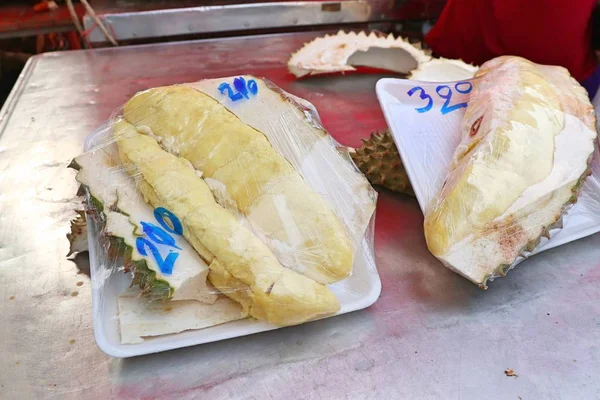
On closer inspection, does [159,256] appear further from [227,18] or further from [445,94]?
[227,18]

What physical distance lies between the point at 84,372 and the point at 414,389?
0.56 metres

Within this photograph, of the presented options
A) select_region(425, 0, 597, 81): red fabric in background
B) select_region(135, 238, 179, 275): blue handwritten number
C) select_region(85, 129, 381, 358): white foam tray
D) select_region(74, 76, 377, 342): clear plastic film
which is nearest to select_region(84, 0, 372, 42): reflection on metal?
select_region(425, 0, 597, 81): red fabric in background

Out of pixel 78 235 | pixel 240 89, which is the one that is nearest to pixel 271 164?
pixel 240 89

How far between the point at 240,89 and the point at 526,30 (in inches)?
37.8

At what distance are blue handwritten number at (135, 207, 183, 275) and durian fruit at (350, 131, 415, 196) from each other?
20.3 inches

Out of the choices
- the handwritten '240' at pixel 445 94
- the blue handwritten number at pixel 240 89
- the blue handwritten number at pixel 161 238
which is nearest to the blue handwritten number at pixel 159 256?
the blue handwritten number at pixel 161 238

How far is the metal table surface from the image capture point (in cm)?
79

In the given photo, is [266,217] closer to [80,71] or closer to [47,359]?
[47,359]

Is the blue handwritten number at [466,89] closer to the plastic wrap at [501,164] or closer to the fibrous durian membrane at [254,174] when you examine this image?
the plastic wrap at [501,164]

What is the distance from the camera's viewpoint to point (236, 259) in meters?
0.78

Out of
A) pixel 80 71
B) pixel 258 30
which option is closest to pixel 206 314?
pixel 80 71

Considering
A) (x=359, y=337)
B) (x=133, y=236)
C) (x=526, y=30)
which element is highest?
(x=526, y=30)

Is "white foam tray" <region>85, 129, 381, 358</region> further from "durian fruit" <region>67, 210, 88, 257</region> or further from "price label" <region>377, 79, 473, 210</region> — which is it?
"price label" <region>377, 79, 473, 210</region>

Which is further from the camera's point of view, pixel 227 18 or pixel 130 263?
pixel 227 18
